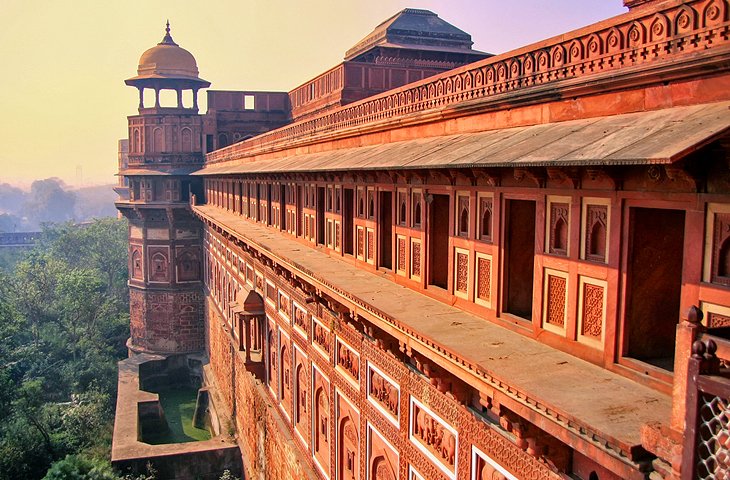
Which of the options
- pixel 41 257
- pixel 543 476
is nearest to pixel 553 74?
pixel 543 476

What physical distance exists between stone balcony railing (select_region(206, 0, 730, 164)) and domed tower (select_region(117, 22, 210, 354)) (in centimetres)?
2257

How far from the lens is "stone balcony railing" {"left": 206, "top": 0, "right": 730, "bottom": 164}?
4137 millimetres

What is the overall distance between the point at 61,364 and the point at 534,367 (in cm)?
3046

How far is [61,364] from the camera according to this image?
30.9 meters

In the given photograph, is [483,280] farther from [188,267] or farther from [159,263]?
[159,263]

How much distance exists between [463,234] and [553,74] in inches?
72.4

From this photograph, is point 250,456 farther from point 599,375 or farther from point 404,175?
point 599,375

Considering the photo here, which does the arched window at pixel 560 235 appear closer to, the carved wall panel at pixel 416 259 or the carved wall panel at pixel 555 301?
the carved wall panel at pixel 555 301

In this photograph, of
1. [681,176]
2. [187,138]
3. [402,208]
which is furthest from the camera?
[187,138]

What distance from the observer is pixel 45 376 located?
29078 mm

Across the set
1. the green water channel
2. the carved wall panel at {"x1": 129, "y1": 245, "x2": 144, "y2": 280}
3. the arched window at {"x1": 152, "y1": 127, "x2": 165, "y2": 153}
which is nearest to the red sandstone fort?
the green water channel

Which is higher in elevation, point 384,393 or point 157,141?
point 157,141

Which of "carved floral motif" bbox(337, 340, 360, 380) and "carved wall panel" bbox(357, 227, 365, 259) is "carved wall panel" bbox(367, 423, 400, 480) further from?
"carved wall panel" bbox(357, 227, 365, 259)

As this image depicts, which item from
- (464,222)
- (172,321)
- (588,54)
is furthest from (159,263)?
(588,54)
